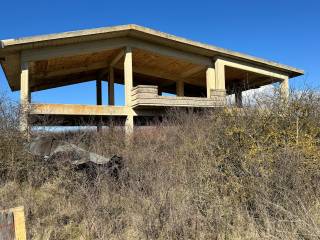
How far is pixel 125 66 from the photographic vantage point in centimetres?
2177

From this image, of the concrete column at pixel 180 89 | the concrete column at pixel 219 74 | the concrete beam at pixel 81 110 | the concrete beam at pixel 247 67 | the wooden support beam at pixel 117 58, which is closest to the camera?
the concrete beam at pixel 81 110

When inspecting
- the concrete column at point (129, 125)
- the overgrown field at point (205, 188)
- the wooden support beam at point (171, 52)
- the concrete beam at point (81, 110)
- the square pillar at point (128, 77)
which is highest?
the wooden support beam at point (171, 52)

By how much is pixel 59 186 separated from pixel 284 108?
200 inches

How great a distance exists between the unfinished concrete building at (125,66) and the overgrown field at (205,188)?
613 cm

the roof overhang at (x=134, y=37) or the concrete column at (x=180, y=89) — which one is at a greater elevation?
the roof overhang at (x=134, y=37)

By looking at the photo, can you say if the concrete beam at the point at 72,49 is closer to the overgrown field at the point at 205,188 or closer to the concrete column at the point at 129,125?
the concrete column at the point at 129,125

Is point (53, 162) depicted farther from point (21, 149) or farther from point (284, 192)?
point (284, 192)

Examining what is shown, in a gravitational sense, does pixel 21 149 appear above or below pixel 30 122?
below

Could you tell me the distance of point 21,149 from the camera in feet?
36.6

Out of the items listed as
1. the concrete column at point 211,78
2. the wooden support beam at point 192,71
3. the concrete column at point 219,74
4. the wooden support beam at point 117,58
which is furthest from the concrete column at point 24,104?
the concrete column at point 219,74

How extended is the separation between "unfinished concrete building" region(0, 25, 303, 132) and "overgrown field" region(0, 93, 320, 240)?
6.13 m

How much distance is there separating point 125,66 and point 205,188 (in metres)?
14.5

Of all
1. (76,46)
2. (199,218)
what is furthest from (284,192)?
(76,46)

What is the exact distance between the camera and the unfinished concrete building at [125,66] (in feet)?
63.8
